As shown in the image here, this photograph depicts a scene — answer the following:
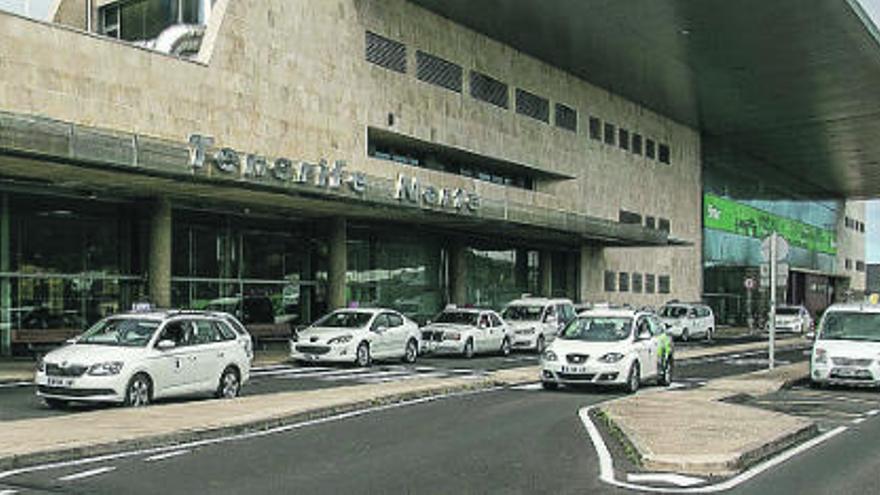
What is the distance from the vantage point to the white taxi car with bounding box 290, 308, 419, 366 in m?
25.4

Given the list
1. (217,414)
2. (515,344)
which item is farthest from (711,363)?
(217,414)

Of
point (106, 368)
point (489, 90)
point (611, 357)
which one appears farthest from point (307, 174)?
point (489, 90)

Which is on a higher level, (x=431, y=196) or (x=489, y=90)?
(x=489, y=90)

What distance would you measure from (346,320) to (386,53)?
46.7 feet

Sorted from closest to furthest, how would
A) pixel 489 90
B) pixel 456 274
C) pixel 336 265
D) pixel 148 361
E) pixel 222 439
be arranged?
pixel 222 439
pixel 148 361
pixel 336 265
pixel 456 274
pixel 489 90

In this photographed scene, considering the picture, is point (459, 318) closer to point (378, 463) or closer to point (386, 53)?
point (386, 53)

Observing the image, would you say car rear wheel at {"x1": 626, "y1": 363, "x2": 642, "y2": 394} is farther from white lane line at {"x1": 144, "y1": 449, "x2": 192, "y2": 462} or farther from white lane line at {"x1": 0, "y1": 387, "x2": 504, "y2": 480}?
white lane line at {"x1": 144, "y1": 449, "x2": 192, "y2": 462}

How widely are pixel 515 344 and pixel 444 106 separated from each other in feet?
37.7

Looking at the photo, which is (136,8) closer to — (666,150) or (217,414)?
(217,414)

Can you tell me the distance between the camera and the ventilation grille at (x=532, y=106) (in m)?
46.9

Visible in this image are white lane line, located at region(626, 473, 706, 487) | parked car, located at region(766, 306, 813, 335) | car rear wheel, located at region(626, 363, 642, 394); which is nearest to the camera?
white lane line, located at region(626, 473, 706, 487)

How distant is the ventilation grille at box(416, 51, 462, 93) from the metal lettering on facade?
262 inches

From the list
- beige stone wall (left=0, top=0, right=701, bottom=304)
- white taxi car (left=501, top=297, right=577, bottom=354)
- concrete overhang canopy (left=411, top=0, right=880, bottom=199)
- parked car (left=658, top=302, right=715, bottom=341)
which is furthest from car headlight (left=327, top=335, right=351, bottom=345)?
parked car (left=658, top=302, right=715, bottom=341)

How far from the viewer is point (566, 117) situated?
51.0 metres
